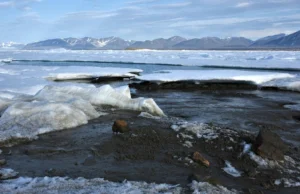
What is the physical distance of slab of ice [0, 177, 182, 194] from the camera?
4074 mm

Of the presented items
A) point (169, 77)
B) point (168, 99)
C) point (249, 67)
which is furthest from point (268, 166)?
point (249, 67)

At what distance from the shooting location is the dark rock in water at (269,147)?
17.7 feet

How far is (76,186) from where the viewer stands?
4.21 meters

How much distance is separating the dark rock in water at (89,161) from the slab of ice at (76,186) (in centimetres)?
65

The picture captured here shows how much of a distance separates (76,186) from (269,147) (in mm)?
3050

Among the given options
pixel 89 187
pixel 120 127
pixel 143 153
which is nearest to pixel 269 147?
pixel 143 153

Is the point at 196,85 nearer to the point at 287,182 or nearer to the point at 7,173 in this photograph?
the point at 287,182

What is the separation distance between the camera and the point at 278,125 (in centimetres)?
805

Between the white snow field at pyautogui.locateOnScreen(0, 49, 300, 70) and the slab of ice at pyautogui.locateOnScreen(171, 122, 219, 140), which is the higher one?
the white snow field at pyautogui.locateOnScreen(0, 49, 300, 70)

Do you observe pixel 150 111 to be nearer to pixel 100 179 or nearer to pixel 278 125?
pixel 278 125

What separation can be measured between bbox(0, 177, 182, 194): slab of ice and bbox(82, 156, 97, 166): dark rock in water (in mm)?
651

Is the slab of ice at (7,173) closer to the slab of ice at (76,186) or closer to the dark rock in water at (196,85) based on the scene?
the slab of ice at (76,186)

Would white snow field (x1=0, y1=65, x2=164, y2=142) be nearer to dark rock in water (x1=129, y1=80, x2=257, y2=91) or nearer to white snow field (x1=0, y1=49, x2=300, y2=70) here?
dark rock in water (x1=129, y1=80, x2=257, y2=91)

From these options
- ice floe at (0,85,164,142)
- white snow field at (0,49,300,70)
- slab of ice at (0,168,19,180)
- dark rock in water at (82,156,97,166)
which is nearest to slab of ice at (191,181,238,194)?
dark rock in water at (82,156,97,166)
